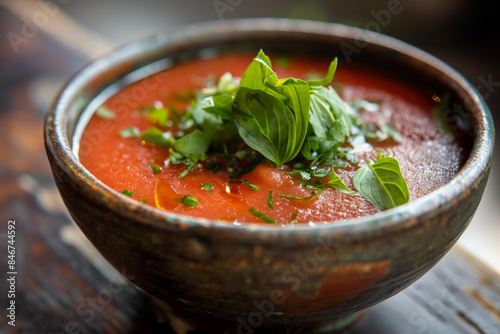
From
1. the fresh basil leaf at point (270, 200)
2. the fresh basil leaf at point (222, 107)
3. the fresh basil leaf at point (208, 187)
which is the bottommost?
the fresh basil leaf at point (208, 187)

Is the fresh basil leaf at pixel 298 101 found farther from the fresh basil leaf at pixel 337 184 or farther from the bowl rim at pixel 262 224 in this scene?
the bowl rim at pixel 262 224

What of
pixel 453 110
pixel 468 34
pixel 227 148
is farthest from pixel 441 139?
pixel 468 34

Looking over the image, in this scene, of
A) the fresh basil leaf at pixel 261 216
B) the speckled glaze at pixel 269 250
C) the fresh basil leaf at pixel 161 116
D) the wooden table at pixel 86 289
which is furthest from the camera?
the fresh basil leaf at pixel 161 116

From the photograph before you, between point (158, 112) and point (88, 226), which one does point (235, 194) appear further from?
point (158, 112)

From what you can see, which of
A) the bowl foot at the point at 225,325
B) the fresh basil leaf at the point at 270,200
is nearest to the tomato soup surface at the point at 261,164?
the fresh basil leaf at the point at 270,200

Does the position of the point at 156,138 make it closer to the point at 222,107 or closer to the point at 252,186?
the point at 222,107

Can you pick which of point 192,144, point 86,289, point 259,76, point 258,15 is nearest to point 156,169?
point 192,144

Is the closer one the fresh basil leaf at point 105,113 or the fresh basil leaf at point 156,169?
the fresh basil leaf at point 156,169
